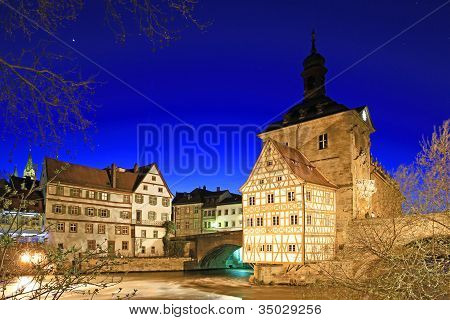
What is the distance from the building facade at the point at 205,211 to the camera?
146ft

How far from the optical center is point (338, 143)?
72.9ft

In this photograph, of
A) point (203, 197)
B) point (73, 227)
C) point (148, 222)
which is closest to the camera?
point (73, 227)

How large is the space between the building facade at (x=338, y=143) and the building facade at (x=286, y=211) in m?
0.83

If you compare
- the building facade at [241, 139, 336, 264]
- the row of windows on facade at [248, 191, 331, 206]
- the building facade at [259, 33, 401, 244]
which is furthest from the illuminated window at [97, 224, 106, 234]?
the building facade at [259, 33, 401, 244]

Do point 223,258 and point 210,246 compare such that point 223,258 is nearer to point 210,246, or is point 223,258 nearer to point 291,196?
point 210,246

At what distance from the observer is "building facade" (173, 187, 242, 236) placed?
44406 millimetres

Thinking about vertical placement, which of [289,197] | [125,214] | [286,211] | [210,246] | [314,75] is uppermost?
[314,75]

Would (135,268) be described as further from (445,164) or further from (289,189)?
(445,164)

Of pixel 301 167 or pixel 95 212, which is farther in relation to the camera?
pixel 95 212

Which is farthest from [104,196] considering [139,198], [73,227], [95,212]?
[73,227]

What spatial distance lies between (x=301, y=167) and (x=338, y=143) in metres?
3.08

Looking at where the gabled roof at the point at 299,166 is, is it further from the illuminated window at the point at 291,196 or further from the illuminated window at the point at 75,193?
the illuminated window at the point at 75,193

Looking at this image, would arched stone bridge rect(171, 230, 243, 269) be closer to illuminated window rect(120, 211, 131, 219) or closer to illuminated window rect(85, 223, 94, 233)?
illuminated window rect(120, 211, 131, 219)

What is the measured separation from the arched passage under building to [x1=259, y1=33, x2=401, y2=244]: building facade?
1203 cm
